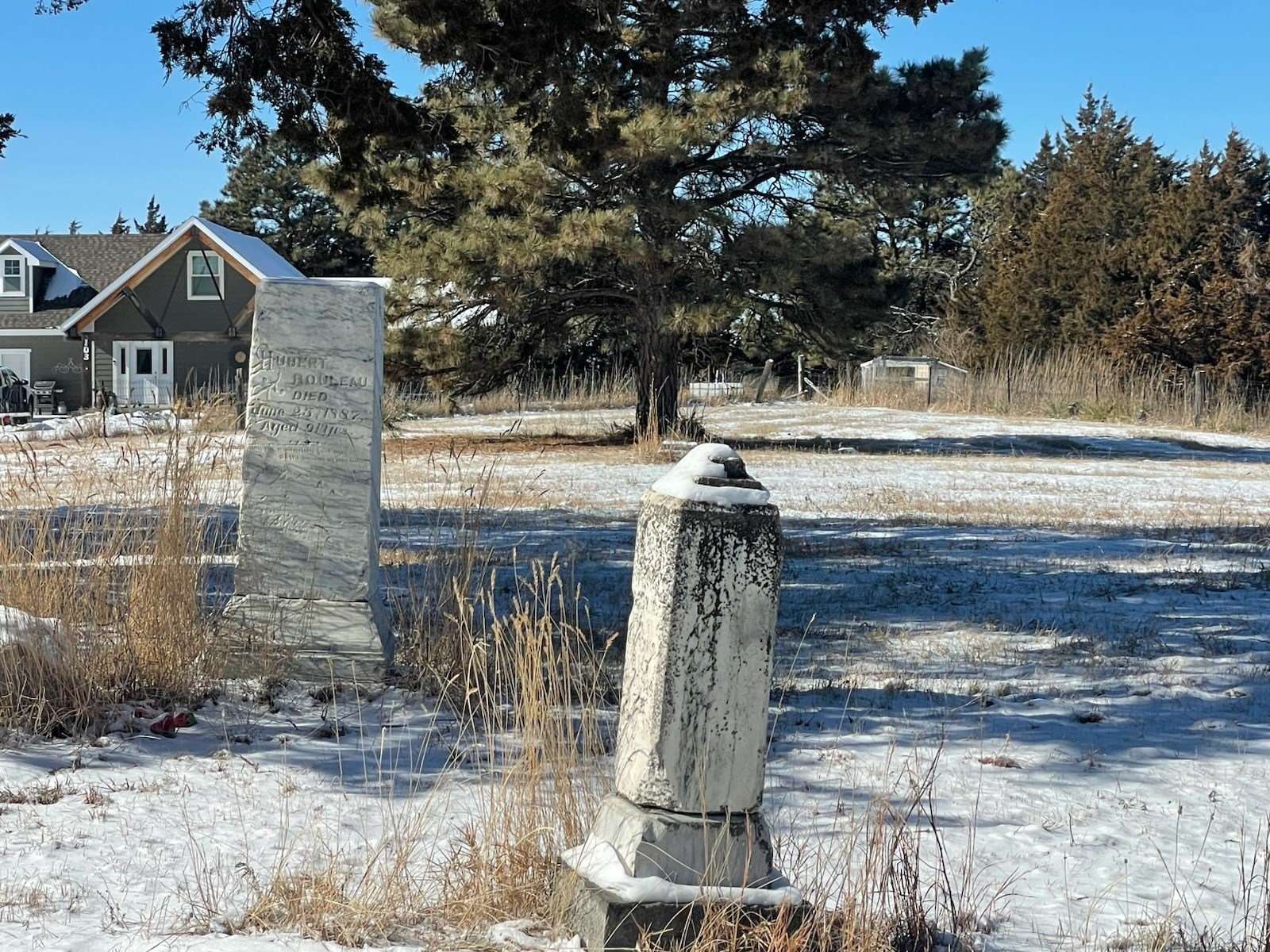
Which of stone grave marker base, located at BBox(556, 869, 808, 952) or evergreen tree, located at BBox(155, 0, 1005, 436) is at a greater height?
evergreen tree, located at BBox(155, 0, 1005, 436)

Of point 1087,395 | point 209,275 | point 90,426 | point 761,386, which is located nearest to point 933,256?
point 761,386

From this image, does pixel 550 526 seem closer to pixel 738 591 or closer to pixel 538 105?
pixel 538 105

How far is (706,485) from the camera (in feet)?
10.0

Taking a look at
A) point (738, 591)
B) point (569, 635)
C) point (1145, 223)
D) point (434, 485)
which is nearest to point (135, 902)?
point (738, 591)

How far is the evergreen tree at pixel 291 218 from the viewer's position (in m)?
44.6

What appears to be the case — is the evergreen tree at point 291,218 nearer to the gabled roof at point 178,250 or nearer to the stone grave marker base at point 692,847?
the gabled roof at point 178,250

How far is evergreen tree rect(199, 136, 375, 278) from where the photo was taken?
1754 inches

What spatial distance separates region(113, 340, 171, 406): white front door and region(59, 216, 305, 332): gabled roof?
1.23 metres

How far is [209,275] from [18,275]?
23.5 feet

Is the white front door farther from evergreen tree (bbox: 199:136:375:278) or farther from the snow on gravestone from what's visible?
the snow on gravestone

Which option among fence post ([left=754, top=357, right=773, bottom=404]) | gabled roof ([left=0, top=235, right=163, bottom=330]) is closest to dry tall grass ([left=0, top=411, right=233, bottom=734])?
fence post ([left=754, top=357, right=773, bottom=404])

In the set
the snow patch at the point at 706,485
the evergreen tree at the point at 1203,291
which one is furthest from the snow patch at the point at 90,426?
the evergreen tree at the point at 1203,291

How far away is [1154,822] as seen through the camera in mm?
4258

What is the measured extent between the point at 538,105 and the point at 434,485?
5.54 meters
